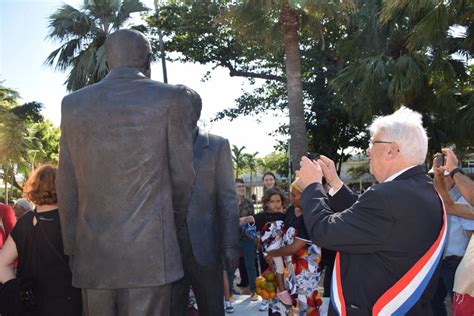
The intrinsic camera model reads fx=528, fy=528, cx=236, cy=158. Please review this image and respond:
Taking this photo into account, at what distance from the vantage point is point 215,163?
3.00 m

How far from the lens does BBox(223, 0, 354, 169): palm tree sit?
10.8 m

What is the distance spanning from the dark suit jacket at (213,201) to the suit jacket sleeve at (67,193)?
0.68 metres

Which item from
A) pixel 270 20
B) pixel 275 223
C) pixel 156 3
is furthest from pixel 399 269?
pixel 156 3

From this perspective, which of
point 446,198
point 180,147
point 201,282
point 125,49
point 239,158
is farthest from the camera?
point 239,158

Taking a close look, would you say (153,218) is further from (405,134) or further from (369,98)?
(369,98)

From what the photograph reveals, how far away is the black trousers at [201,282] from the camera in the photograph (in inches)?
108

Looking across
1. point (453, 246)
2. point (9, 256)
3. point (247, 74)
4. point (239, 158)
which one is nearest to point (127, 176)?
point (9, 256)

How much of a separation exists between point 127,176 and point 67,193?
0.34m

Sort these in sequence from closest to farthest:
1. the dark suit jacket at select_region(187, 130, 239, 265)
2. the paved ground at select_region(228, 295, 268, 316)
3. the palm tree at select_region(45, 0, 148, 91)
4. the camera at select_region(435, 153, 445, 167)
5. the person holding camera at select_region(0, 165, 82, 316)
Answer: the dark suit jacket at select_region(187, 130, 239, 265) < the person holding camera at select_region(0, 165, 82, 316) < the camera at select_region(435, 153, 445, 167) < the paved ground at select_region(228, 295, 268, 316) < the palm tree at select_region(45, 0, 148, 91)

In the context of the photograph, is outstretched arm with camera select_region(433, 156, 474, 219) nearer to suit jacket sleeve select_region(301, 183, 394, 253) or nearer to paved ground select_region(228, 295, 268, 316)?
suit jacket sleeve select_region(301, 183, 394, 253)

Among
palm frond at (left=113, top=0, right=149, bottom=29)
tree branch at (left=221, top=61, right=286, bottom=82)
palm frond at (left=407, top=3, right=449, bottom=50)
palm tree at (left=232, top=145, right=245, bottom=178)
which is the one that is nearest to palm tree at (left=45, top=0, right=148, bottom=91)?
palm frond at (left=113, top=0, right=149, bottom=29)

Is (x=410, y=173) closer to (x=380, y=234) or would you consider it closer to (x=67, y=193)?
(x=380, y=234)

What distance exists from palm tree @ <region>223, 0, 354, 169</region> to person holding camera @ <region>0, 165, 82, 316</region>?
27.3 feet

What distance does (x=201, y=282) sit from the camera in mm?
2822
